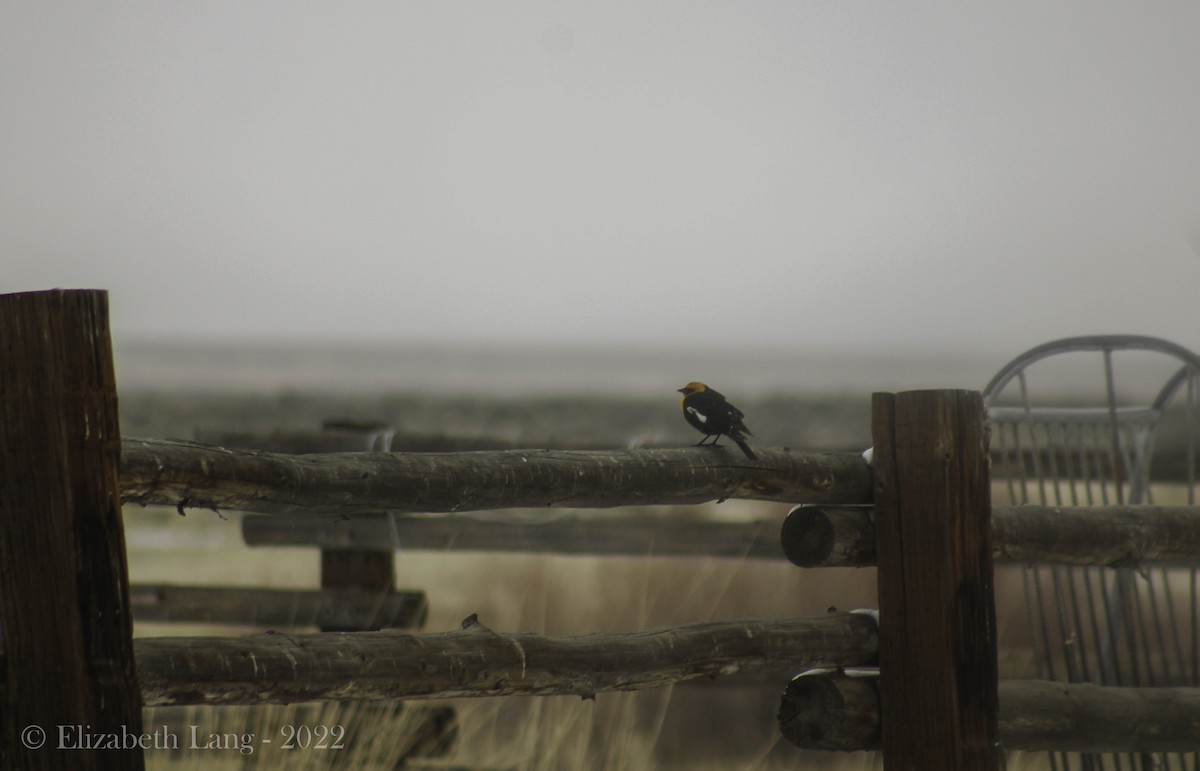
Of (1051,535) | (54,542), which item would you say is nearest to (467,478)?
(54,542)

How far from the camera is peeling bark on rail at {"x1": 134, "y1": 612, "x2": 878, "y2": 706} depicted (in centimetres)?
202

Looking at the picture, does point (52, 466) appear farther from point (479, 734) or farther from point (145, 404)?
point (145, 404)

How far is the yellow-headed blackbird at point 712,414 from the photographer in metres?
2.79

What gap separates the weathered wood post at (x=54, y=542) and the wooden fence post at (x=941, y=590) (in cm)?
168

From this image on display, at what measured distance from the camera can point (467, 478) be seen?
2316 mm

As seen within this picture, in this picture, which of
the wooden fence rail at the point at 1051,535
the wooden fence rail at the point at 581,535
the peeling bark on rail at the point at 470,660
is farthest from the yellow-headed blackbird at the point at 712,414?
the wooden fence rail at the point at 581,535

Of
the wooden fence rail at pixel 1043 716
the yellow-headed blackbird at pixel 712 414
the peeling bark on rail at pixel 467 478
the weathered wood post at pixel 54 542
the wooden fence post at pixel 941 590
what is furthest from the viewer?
the yellow-headed blackbird at pixel 712 414

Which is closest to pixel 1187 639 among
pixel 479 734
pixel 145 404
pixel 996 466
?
pixel 996 466

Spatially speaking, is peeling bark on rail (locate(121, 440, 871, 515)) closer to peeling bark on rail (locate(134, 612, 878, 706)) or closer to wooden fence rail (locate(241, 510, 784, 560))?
peeling bark on rail (locate(134, 612, 878, 706))

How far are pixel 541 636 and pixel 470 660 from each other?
0.20 meters

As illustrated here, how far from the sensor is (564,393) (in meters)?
36.5

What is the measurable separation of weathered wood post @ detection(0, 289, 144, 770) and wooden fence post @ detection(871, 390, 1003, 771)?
1.68 meters

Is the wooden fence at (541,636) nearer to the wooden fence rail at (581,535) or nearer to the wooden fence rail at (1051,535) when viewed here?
the wooden fence rail at (1051,535)

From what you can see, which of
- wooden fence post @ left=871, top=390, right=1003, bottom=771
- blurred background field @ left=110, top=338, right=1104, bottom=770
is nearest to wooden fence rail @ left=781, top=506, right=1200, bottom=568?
wooden fence post @ left=871, top=390, right=1003, bottom=771
